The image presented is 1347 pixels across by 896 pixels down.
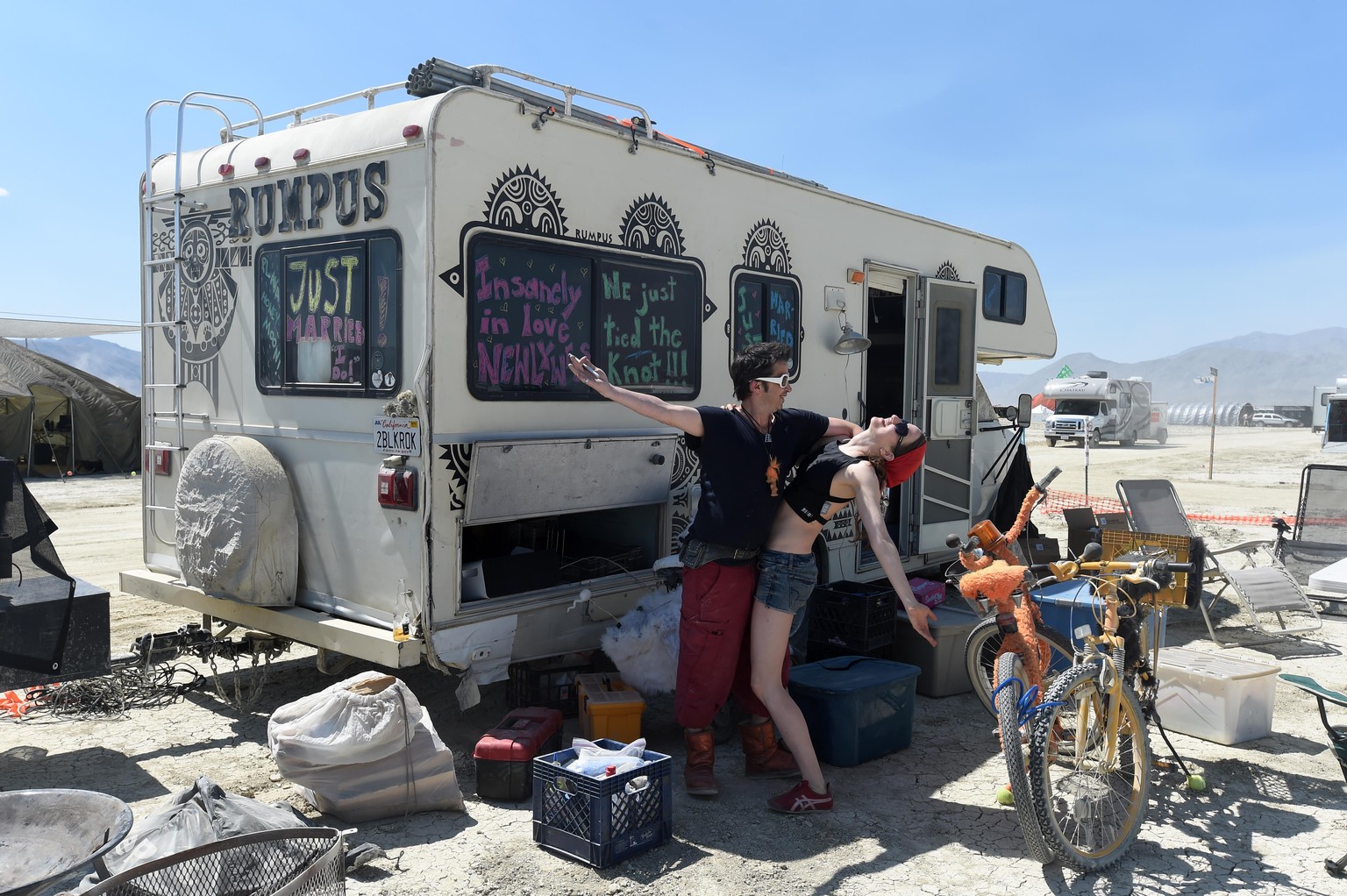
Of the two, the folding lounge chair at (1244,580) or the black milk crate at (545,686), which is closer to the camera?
the black milk crate at (545,686)

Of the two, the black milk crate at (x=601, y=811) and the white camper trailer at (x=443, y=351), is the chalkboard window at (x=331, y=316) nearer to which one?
the white camper trailer at (x=443, y=351)

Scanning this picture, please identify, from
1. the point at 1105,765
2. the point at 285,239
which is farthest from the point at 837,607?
the point at 285,239

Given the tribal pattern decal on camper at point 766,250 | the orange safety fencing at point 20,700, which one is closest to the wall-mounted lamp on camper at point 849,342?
the tribal pattern decal on camper at point 766,250

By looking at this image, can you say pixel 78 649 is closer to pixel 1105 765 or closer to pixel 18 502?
pixel 18 502

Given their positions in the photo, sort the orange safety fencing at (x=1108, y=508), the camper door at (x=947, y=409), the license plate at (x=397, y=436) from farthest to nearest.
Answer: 1. the orange safety fencing at (x=1108, y=508)
2. the camper door at (x=947, y=409)
3. the license plate at (x=397, y=436)

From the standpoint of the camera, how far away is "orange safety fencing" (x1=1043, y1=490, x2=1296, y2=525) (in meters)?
13.9

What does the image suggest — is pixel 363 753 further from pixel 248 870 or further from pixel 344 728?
pixel 248 870

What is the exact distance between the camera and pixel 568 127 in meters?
5.02

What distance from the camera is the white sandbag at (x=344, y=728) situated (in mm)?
3982

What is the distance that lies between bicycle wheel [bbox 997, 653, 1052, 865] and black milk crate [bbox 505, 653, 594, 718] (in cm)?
218

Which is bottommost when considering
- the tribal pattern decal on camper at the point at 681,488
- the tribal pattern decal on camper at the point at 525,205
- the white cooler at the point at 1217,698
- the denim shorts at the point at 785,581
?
the white cooler at the point at 1217,698

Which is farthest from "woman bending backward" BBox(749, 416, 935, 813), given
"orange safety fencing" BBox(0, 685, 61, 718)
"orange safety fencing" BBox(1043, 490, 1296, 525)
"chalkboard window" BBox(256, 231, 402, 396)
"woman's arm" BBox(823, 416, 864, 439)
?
"orange safety fencing" BBox(1043, 490, 1296, 525)

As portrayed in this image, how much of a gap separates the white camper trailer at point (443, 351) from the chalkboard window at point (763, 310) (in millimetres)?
17

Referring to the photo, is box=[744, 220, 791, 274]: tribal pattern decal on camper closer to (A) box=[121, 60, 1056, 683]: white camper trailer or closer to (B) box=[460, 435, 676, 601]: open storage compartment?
(A) box=[121, 60, 1056, 683]: white camper trailer
